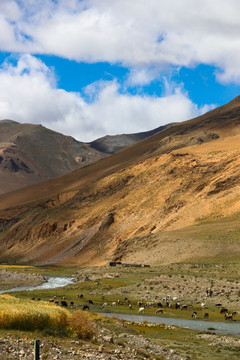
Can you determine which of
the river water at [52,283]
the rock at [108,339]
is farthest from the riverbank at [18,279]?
the rock at [108,339]

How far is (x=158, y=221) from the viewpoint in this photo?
112m

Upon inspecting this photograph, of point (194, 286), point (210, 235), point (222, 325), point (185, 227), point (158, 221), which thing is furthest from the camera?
point (158, 221)

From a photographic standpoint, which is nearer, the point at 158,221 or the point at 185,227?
the point at 185,227

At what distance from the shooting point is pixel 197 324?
128 ft

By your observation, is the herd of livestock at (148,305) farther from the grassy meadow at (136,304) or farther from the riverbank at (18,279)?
the riverbank at (18,279)

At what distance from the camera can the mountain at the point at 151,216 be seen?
91.0 m

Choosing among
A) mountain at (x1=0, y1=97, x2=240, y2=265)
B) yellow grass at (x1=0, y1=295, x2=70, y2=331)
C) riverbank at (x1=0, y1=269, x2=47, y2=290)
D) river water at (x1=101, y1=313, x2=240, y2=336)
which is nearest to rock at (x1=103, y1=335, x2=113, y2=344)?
yellow grass at (x1=0, y1=295, x2=70, y2=331)

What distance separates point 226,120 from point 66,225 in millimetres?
66639

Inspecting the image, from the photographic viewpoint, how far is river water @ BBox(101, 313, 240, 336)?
36.3 meters

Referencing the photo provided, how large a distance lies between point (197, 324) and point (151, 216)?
77048 mm

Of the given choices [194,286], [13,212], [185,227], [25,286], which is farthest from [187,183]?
[13,212]

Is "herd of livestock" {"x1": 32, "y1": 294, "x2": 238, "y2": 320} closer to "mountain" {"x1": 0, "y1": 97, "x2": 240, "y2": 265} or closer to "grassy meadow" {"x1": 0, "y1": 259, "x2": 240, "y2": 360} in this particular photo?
"grassy meadow" {"x1": 0, "y1": 259, "x2": 240, "y2": 360}

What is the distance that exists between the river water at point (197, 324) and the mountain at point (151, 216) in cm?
3892

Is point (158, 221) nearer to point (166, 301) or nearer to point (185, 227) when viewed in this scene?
point (185, 227)
